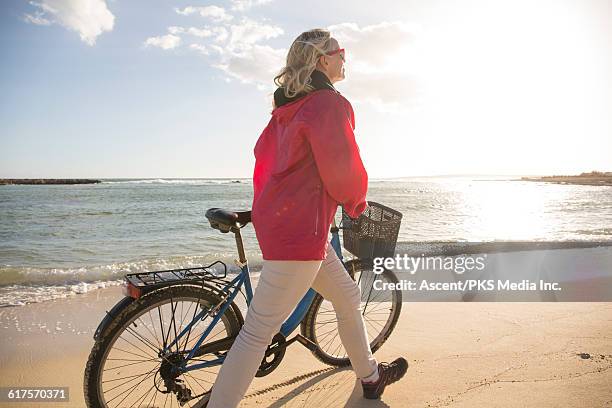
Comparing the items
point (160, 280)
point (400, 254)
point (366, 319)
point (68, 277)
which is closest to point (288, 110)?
point (160, 280)

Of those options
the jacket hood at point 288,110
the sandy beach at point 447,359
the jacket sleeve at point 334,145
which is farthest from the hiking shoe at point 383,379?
the jacket hood at point 288,110

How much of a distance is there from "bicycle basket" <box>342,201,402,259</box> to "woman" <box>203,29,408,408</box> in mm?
774

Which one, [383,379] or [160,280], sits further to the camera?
[383,379]

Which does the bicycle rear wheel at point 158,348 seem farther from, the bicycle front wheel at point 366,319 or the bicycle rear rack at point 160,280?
the bicycle front wheel at point 366,319

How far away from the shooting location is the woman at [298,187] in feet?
5.51

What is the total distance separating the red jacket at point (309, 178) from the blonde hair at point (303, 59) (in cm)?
6

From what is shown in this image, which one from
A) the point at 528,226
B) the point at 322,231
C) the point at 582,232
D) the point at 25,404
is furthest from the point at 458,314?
the point at 528,226

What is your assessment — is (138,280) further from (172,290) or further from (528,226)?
(528,226)

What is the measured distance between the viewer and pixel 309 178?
175 cm

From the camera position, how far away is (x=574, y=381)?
2689 mm

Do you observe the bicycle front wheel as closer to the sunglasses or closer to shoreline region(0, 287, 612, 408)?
shoreline region(0, 287, 612, 408)

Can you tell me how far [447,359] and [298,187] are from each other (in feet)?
7.39

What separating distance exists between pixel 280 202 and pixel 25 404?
7.82 feet

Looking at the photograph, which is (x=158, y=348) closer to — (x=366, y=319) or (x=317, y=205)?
(x=317, y=205)
